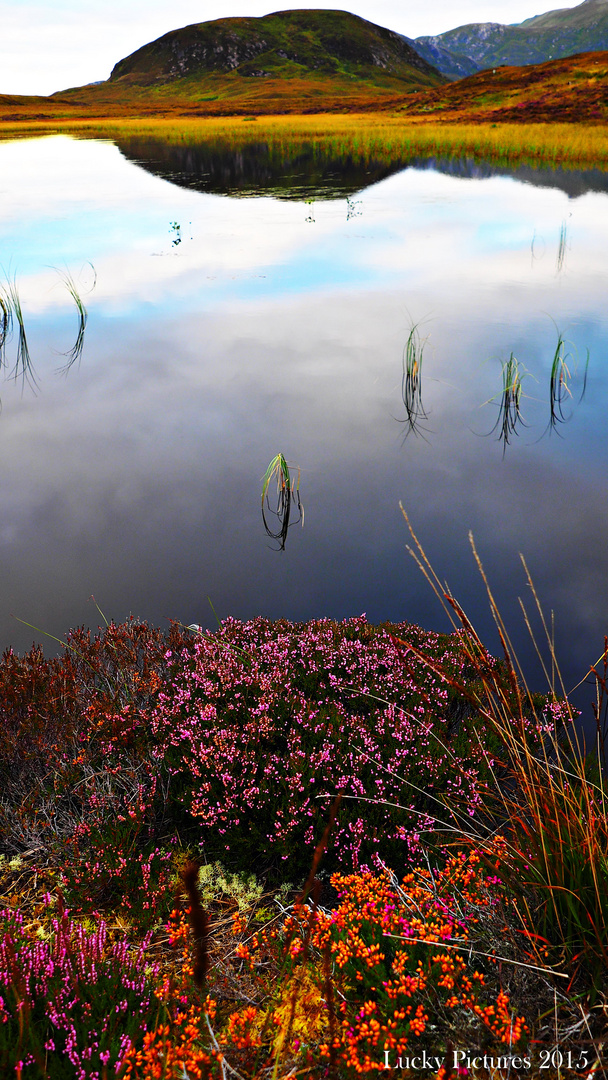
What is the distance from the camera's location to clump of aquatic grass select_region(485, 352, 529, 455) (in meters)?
8.87

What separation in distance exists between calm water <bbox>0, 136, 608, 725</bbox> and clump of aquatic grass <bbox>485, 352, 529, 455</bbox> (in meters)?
0.14

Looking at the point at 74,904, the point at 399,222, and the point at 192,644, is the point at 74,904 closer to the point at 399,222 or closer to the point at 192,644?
the point at 192,644

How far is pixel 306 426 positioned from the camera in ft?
29.0

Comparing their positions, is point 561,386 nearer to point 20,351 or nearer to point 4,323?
point 20,351

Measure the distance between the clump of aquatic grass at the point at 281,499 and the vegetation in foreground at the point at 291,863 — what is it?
2109 millimetres

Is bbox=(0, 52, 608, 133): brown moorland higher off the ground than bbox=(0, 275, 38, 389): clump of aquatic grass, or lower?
higher

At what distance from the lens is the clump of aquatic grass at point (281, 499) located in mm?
6992

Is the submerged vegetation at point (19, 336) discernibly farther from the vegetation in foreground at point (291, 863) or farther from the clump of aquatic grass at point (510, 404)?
the vegetation in foreground at point (291, 863)

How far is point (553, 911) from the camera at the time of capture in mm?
2385

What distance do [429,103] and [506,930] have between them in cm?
8571

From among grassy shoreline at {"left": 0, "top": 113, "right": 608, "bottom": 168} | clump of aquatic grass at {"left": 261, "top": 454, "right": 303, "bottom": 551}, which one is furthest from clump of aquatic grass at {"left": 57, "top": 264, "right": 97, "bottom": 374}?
grassy shoreline at {"left": 0, "top": 113, "right": 608, "bottom": 168}

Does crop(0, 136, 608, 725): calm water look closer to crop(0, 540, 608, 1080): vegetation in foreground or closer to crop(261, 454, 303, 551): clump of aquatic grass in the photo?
crop(261, 454, 303, 551): clump of aquatic grass

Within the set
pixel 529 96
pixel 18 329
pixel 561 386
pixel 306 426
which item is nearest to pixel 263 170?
pixel 18 329

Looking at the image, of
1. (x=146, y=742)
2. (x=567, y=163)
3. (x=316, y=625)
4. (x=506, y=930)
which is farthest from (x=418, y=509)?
(x=567, y=163)
